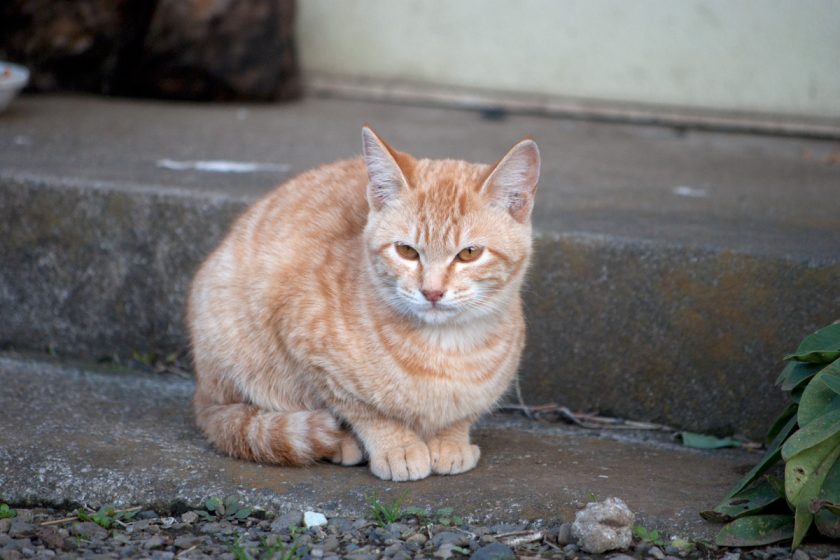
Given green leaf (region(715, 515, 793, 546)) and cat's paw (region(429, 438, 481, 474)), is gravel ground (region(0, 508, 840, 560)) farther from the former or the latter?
cat's paw (region(429, 438, 481, 474))

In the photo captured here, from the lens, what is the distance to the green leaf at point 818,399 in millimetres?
2961

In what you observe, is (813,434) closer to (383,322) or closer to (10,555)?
(383,322)

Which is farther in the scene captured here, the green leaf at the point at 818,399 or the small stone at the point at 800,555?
the green leaf at the point at 818,399

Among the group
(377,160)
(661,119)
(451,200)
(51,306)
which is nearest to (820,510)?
(451,200)

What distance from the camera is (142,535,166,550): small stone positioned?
292cm

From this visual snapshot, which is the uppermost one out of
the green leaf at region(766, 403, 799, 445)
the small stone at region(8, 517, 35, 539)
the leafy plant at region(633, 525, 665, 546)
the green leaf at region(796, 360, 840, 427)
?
the green leaf at region(796, 360, 840, 427)

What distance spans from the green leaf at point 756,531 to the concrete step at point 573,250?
0.91 meters

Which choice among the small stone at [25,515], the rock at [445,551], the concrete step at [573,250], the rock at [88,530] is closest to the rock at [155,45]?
the concrete step at [573,250]

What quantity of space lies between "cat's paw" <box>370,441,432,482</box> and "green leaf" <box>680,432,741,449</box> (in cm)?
104

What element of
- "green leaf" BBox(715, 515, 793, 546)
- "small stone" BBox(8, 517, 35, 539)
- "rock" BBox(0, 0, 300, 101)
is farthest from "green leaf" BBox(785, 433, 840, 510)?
"rock" BBox(0, 0, 300, 101)

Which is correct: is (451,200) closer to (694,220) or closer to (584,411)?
(584,411)

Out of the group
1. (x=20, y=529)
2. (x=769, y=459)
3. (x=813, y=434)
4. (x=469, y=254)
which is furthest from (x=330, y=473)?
(x=813, y=434)

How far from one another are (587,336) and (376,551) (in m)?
1.43

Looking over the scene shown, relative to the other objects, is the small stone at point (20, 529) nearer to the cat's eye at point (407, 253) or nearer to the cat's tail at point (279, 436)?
the cat's tail at point (279, 436)
